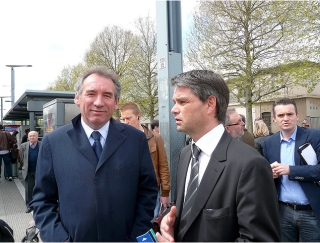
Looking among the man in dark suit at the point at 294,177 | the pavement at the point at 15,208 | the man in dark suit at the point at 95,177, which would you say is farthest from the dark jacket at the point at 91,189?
the pavement at the point at 15,208

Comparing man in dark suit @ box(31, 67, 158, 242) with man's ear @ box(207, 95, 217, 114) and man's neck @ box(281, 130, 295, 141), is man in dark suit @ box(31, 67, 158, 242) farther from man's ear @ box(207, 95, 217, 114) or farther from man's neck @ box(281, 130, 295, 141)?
man's neck @ box(281, 130, 295, 141)

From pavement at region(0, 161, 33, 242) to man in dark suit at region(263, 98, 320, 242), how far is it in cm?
415

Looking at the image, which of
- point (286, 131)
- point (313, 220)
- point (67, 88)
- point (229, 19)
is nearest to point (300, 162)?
point (286, 131)

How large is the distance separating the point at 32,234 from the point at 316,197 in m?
2.78

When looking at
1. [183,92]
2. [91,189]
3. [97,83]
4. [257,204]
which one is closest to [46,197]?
[91,189]

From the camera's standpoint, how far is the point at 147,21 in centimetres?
2506

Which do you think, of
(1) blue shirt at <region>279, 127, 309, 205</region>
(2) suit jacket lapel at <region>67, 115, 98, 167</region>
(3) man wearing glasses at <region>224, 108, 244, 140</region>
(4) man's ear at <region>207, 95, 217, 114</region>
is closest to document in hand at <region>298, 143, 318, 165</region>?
(1) blue shirt at <region>279, 127, 309, 205</region>

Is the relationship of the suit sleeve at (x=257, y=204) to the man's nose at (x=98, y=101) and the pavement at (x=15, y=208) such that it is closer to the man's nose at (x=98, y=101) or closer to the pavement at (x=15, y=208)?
the man's nose at (x=98, y=101)

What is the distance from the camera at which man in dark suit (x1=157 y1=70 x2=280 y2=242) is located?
138 centimetres

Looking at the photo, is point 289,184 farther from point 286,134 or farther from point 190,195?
Answer: point 190,195

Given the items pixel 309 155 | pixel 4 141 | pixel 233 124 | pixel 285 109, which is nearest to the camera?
pixel 309 155

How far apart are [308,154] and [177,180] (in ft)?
5.14

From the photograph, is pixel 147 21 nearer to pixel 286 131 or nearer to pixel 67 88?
pixel 67 88

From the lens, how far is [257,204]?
136 cm
